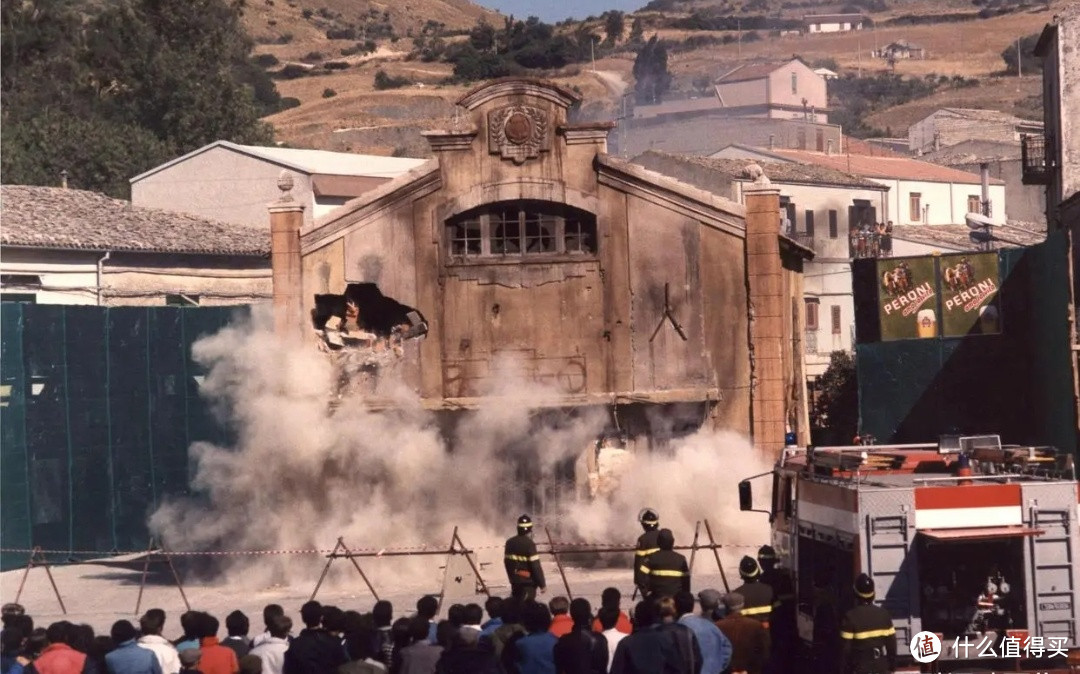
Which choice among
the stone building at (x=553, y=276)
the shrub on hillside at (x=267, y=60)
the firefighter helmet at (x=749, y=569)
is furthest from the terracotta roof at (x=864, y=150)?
the shrub on hillside at (x=267, y=60)

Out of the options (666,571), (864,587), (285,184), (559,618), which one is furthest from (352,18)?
(864,587)

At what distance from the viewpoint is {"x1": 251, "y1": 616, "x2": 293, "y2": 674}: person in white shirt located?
14.2 meters

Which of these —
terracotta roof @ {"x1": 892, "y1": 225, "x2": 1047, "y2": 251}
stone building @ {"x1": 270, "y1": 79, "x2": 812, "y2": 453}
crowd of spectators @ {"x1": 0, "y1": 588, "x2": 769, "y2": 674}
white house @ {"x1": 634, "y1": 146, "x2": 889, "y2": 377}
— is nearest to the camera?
crowd of spectators @ {"x1": 0, "y1": 588, "x2": 769, "y2": 674}

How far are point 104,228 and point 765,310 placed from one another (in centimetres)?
2311

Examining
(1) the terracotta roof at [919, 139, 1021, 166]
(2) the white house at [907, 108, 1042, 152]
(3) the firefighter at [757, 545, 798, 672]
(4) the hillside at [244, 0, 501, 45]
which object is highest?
(4) the hillside at [244, 0, 501, 45]

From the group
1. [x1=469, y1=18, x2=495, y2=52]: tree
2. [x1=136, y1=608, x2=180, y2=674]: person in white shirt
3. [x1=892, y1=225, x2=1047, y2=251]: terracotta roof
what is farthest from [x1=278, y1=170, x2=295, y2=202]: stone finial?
[x1=469, y1=18, x2=495, y2=52]: tree

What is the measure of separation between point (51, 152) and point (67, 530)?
41.0 m

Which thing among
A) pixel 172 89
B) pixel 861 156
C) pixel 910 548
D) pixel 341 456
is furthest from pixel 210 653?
pixel 172 89

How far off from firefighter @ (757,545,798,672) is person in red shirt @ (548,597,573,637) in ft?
8.08

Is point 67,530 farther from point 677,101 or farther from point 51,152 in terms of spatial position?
point 677,101

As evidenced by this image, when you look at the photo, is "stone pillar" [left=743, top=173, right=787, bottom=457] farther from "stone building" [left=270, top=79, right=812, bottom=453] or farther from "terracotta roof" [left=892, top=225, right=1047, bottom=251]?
"terracotta roof" [left=892, top=225, right=1047, bottom=251]

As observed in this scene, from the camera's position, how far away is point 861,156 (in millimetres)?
70500

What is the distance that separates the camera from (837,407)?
42062 mm

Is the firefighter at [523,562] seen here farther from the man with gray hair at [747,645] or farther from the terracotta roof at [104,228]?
the terracotta roof at [104,228]
